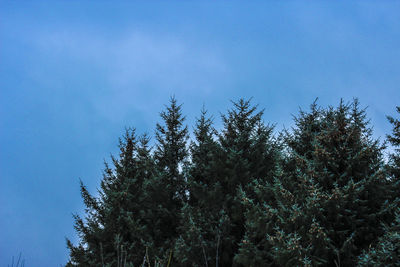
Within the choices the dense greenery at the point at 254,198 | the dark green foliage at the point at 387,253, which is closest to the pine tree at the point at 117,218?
the dense greenery at the point at 254,198

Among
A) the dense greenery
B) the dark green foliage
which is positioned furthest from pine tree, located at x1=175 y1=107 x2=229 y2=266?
the dark green foliage

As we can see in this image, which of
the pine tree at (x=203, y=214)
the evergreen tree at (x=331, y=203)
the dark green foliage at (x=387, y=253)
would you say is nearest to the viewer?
the dark green foliage at (x=387, y=253)

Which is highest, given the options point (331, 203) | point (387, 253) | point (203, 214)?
point (203, 214)

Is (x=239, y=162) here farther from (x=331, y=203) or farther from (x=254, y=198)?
(x=331, y=203)

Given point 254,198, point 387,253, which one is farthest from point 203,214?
point 387,253

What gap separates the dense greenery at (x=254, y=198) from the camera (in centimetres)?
Answer: 1073

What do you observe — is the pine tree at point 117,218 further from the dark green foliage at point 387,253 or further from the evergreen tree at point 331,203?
the dark green foliage at point 387,253

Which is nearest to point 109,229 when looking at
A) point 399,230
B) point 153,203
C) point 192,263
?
point 153,203

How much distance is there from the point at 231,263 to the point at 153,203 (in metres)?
5.49

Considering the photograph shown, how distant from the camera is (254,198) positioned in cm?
1446

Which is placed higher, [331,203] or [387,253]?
[331,203]

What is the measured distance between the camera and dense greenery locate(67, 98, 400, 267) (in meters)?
10.7

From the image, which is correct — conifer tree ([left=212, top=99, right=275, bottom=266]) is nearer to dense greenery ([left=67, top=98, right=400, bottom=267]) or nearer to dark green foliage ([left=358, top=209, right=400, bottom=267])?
dense greenery ([left=67, top=98, right=400, bottom=267])

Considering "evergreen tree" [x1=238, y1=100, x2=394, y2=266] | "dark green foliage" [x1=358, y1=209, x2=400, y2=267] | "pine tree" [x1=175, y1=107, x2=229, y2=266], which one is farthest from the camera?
"pine tree" [x1=175, y1=107, x2=229, y2=266]
